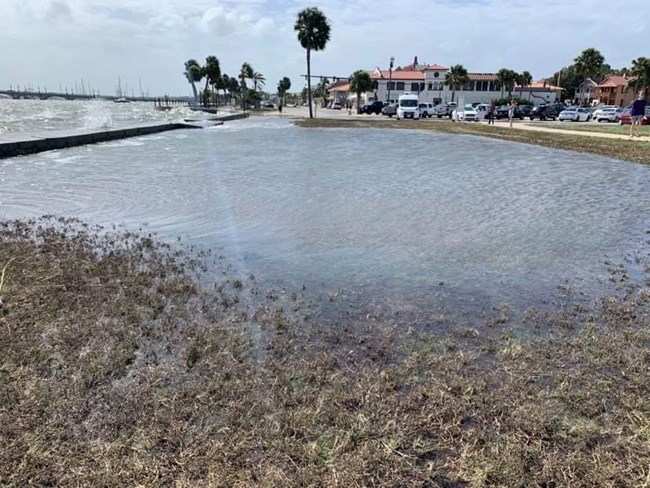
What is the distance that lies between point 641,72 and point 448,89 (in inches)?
1127

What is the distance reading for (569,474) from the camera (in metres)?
2.59

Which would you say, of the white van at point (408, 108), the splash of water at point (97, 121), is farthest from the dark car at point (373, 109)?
the splash of water at point (97, 121)

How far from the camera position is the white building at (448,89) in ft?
272

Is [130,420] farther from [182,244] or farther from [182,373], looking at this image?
[182,244]

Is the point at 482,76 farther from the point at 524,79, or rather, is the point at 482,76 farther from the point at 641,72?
the point at 641,72

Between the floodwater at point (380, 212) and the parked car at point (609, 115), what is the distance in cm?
3108

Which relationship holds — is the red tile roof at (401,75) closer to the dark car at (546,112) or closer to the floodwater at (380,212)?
the dark car at (546,112)

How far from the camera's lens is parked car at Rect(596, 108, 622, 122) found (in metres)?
42.9

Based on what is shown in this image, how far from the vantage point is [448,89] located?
82.8 m

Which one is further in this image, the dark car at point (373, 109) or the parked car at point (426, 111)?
the dark car at point (373, 109)

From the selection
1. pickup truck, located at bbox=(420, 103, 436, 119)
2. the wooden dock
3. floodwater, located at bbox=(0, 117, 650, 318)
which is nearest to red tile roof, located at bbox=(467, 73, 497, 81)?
pickup truck, located at bbox=(420, 103, 436, 119)

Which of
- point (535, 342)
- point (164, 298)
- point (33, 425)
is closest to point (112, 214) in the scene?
point (164, 298)

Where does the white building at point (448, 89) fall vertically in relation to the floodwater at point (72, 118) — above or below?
above

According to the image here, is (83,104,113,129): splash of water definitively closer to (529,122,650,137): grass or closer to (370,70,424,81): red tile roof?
(529,122,650,137): grass
